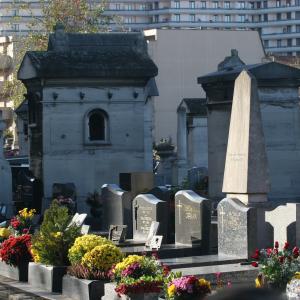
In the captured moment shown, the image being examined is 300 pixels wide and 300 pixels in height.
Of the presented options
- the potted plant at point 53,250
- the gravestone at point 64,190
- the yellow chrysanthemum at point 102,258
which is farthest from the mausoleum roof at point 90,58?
the yellow chrysanthemum at point 102,258

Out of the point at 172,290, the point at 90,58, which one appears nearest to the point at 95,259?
the point at 172,290

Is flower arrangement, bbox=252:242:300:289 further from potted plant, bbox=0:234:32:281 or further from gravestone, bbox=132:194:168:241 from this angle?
gravestone, bbox=132:194:168:241

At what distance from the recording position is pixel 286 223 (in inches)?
609

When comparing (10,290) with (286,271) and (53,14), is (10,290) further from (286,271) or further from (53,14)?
(53,14)

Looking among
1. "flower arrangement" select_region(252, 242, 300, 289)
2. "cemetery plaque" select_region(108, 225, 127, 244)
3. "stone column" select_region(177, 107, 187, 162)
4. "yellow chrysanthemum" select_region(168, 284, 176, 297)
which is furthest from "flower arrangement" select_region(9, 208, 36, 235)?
"stone column" select_region(177, 107, 187, 162)

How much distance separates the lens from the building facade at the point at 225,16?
138125 mm

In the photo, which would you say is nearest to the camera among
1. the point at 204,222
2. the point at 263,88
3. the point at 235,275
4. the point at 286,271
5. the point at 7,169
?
the point at 286,271

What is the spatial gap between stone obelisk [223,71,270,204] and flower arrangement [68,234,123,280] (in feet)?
9.31

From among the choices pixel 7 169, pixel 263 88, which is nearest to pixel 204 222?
pixel 263 88

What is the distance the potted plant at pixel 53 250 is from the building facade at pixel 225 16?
122 metres

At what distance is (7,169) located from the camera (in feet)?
91.7

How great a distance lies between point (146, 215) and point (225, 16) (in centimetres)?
12365

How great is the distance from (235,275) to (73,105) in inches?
601

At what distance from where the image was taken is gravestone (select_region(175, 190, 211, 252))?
58.3 ft
